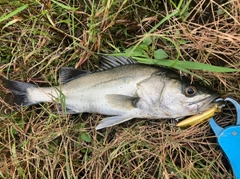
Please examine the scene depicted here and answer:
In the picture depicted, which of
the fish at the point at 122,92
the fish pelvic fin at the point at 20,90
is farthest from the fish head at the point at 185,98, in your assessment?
the fish pelvic fin at the point at 20,90

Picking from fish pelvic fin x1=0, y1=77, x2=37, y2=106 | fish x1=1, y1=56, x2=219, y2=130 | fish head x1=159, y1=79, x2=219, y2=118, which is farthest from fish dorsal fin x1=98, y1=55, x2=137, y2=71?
fish pelvic fin x1=0, y1=77, x2=37, y2=106

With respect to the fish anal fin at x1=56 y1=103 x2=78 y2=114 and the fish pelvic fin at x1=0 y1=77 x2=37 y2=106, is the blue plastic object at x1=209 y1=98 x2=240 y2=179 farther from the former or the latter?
the fish pelvic fin at x1=0 y1=77 x2=37 y2=106

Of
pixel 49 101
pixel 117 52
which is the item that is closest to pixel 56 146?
pixel 49 101

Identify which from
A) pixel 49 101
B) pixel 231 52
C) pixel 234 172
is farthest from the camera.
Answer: pixel 49 101

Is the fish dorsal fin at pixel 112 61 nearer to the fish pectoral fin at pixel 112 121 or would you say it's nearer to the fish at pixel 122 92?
the fish at pixel 122 92

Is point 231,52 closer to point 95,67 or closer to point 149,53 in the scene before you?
point 149,53

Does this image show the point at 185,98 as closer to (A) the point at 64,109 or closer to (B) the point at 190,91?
(B) the point at 190,91

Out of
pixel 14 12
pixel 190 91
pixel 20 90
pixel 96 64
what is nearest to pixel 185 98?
pixel 190 91
